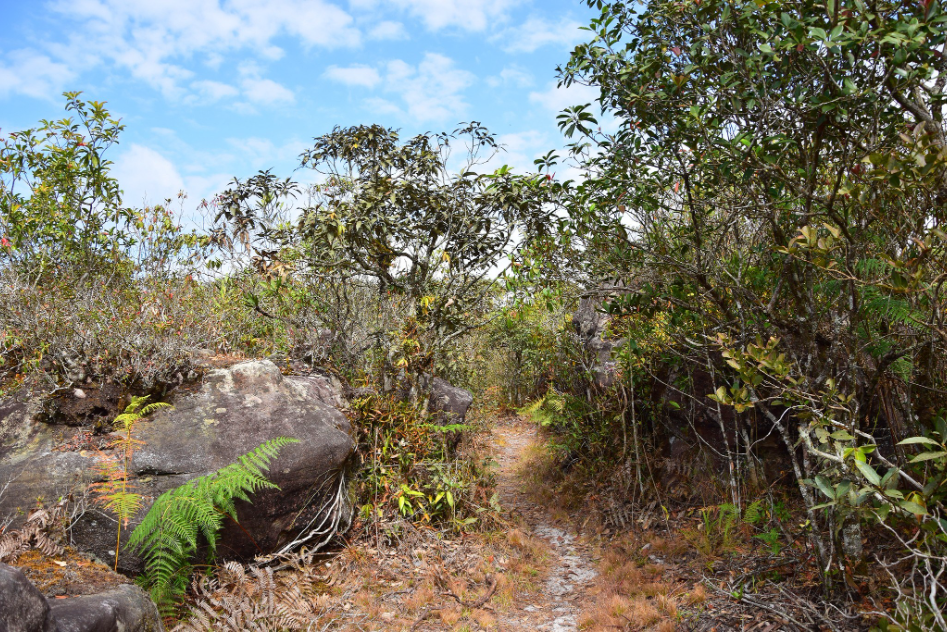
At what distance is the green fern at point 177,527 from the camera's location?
383 centimetres

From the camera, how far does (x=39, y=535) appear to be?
376cm

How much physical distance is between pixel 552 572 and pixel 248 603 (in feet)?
10.3

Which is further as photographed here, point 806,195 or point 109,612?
point 806,195

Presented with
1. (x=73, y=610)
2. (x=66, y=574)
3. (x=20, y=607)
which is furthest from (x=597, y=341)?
(x=20, y=607)

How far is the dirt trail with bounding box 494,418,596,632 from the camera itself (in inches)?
A: 190

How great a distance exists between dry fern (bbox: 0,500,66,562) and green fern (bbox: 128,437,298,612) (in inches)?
20.2

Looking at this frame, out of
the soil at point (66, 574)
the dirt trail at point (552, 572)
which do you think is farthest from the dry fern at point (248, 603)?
the dirt trail at point (552, 572)

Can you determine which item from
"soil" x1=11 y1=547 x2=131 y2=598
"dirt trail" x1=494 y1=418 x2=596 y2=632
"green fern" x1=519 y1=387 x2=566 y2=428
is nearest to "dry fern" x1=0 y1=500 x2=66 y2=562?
"soil" x1=11 y1=547 x2=131 y2=598

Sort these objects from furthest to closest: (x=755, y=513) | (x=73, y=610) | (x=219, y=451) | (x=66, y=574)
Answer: (x=755, y=513) → (x=219, y=451) → (x=66, y=574) → (x=73, y=610)

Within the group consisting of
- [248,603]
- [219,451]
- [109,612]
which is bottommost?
[248,603]

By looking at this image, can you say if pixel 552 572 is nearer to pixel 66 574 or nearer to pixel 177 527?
pixel 177 527

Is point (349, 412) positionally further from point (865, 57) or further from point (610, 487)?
point (865, 57)

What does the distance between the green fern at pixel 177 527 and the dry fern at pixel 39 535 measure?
1.69ft

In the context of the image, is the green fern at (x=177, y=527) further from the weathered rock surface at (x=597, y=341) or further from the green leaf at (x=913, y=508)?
the weathered rock surface at (x=597, y=341)
